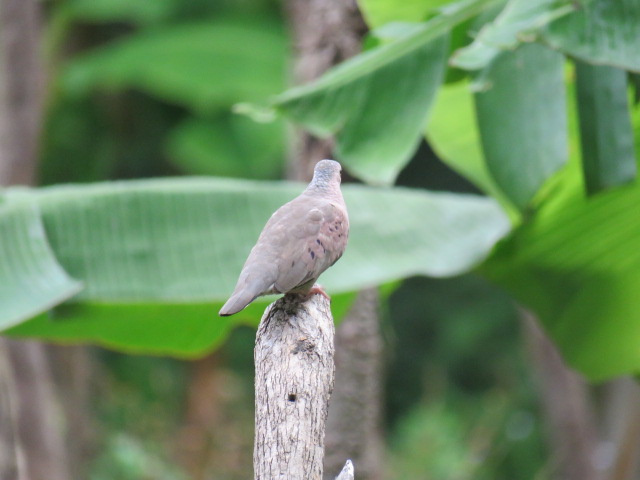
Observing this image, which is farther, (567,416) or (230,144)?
(230,144)

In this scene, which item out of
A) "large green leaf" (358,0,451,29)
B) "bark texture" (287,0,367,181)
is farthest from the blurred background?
"large green leaf" (358,0,451,29)

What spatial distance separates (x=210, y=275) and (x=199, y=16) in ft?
23.4

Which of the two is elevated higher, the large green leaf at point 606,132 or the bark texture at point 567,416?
the large green leaf at point 606,132

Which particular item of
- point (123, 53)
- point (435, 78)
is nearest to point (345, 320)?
point (435, 78)

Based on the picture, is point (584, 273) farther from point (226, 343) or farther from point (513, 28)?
point (226, 343)

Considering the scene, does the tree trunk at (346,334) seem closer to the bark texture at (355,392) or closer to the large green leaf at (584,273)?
the bark texture at (355,392)

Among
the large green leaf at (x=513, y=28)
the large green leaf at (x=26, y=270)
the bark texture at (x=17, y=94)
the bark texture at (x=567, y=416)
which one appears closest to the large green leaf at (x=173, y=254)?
the large green leaf at (x=26, y=270)

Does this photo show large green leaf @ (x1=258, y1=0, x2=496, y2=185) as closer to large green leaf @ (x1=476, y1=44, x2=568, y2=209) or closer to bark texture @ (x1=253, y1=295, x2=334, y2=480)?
large green leaf @ (x1=476, y1=44, x2=568, y2=209)

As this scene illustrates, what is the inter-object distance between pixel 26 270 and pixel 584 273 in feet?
9.00

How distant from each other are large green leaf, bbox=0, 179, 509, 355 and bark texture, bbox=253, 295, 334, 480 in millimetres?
1392

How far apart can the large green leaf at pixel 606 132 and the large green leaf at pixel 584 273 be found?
0.69 meters

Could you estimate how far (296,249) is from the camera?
7.54 feet

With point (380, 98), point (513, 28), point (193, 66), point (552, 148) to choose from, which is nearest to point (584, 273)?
point (552, 148)

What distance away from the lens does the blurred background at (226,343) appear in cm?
858
